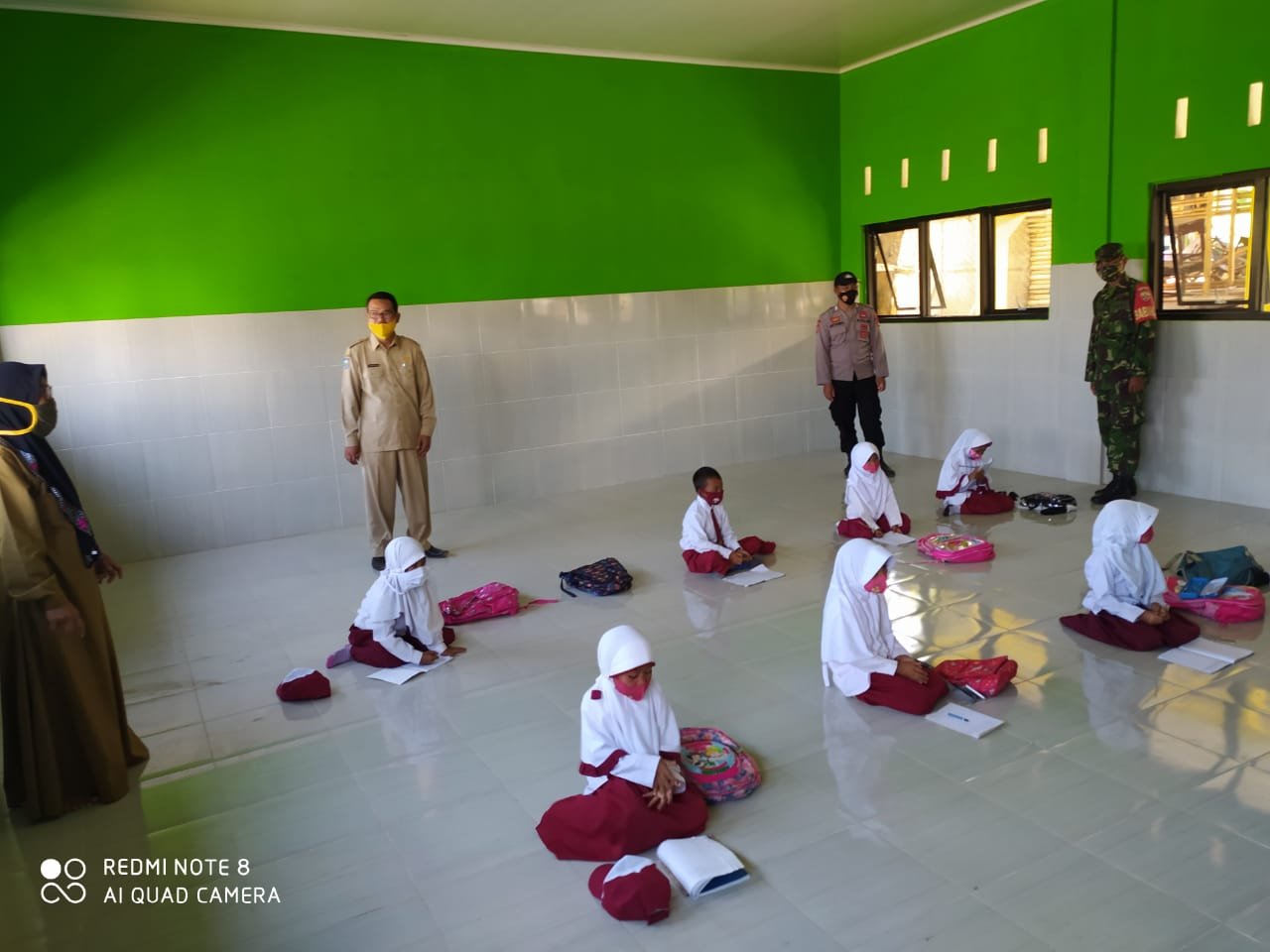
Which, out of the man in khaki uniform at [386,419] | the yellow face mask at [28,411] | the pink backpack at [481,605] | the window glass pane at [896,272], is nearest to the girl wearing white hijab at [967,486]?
the window glass pane at [896,272]

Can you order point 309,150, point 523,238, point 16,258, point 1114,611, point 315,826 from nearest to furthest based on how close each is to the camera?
1. point 315,826
2. point 1114,611
3. point 16,258
4. point 309,150
5. point 523,238

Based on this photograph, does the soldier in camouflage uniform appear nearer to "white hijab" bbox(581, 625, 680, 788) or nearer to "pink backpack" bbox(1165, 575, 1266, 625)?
"pink backpack" bbox(1165, 575, 1266, 625)

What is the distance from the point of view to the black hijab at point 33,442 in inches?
120

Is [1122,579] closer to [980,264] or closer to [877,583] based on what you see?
[877,583]

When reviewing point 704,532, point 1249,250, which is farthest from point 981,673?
point 1249,250

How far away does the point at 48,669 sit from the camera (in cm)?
319

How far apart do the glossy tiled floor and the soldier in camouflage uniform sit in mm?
1469

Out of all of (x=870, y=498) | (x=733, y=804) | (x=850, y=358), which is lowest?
(x=733, y=804)

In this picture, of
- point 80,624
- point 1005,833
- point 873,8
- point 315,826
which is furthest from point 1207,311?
point 80,624

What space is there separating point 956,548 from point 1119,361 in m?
2.27

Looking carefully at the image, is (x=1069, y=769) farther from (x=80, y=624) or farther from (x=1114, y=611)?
(x=80, y=624)

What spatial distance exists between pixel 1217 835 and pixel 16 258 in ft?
24.7

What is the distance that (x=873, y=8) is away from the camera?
7.36 m

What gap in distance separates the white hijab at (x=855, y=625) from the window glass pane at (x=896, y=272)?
585 centimetres
